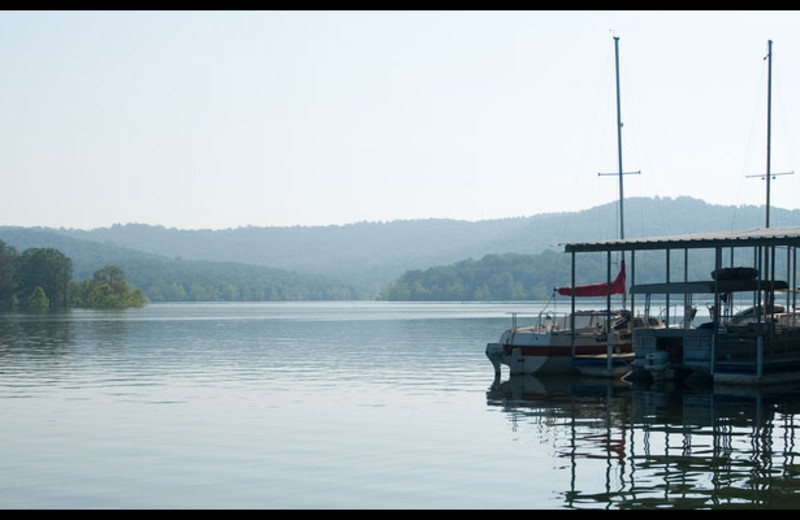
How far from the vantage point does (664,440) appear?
2788 centimetres

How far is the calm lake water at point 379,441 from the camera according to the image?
803 inches

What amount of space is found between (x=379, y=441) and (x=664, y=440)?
305 inches

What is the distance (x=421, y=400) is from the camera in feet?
125

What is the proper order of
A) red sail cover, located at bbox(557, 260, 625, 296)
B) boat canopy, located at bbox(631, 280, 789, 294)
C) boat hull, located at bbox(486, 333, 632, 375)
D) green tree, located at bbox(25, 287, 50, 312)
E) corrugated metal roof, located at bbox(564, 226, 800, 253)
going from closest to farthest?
corrugated metal roof, located at bbox(564, 226, 800, 253), boat canopy, located at bbox(631, 280, 789, 294), boat hull, located at bbox(486, 333, 632, 375), red sail cover, located at bbox(557, 260, 625, 296), green tree, located at bbox(25, 287, 50, 312)

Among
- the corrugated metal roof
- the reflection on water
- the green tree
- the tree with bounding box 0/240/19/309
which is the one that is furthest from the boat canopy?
the tree with bounding box 0/240/19/309

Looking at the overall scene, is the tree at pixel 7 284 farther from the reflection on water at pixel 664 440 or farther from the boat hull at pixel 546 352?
the reflection on water at pixel 664 440

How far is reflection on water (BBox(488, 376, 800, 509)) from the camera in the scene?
66.6 ft

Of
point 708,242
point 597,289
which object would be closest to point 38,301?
point 597,289

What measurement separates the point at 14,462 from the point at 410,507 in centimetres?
1045

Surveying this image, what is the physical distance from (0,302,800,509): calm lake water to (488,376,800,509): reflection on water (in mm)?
73

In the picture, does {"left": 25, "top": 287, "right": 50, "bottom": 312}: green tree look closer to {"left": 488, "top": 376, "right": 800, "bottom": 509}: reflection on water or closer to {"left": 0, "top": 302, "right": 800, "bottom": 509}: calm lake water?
{"left": 0, "top": 302, "right": 800, "bottom": 509}: calm lake water

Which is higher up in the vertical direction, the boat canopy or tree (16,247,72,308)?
the boat canopy
